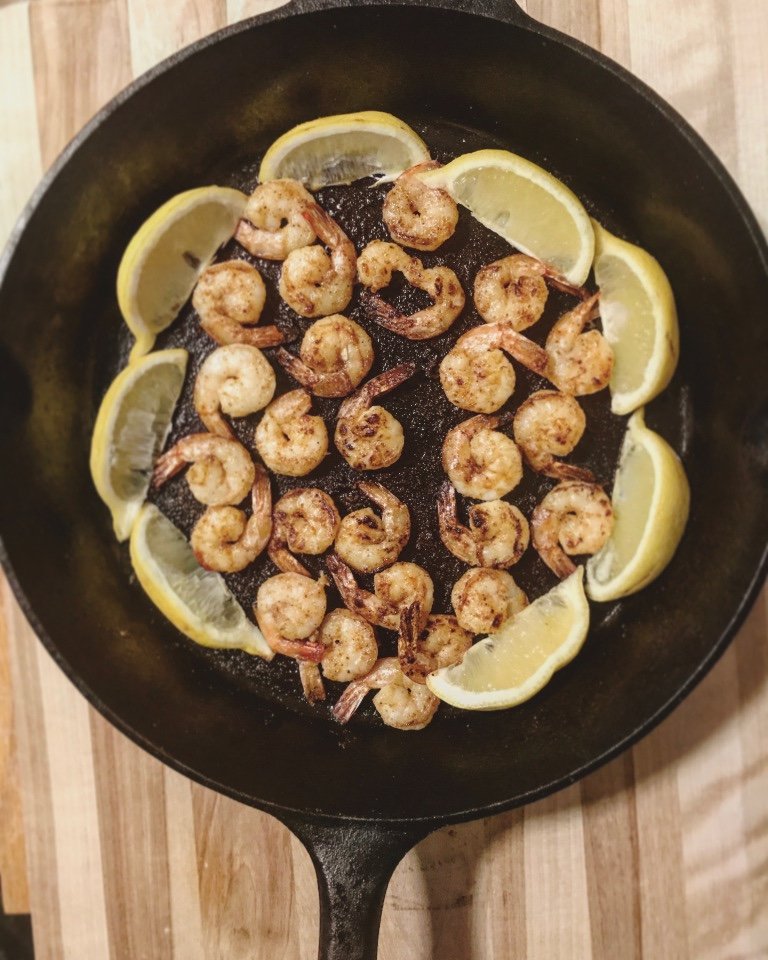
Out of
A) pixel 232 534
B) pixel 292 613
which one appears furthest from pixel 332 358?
pixel 292 613

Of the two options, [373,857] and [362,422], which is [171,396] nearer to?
[362,422]

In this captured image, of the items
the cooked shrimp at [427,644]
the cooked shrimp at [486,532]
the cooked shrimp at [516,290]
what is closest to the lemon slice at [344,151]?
the cooked shrimp at [516,290]

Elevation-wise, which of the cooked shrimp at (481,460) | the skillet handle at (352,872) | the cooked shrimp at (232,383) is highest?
the cooked shrimp at (232,383)

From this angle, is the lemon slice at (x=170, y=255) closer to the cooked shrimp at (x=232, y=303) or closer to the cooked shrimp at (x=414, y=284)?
the cooked shrimp at (x=232, y=303)

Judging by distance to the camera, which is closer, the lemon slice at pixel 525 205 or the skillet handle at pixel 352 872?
the skillet handle at pixel 352 872

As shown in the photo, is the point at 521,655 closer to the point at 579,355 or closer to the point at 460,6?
the point at 579,355

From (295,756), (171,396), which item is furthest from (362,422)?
(295,756)

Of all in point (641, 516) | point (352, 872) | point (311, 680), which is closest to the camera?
point (352, 872)

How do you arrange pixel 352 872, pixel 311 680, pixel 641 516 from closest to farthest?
pixel 352 872 → pixel 641 516 → pixel 311 680
